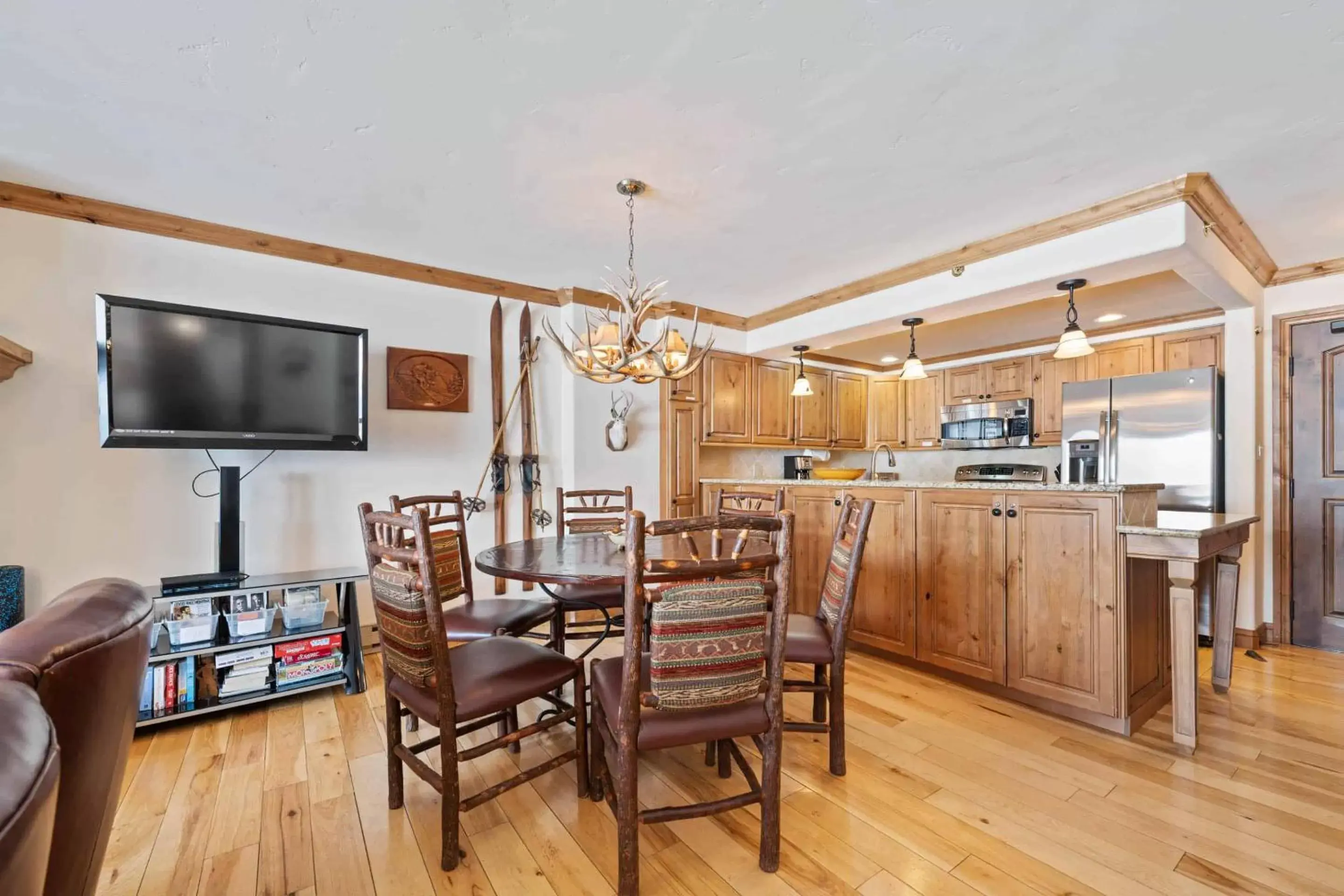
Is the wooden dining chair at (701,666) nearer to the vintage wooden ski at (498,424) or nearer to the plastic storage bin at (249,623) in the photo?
the plastic storage bin at (249,623)

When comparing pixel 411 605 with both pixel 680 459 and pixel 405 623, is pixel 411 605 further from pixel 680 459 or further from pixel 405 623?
pixel 680 459

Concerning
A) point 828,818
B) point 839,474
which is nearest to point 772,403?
point 839,474

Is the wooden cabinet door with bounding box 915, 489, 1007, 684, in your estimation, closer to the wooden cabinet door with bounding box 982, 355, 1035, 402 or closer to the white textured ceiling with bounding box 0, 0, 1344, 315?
the white textured ceiling with bounding box 0, 0, 1344, 315

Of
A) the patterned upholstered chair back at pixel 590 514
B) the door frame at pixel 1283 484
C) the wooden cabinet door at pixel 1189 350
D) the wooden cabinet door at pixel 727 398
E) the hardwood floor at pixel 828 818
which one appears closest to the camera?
the hardwood floor at pixel 828 818

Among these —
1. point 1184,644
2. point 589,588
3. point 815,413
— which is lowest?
point 1184,644

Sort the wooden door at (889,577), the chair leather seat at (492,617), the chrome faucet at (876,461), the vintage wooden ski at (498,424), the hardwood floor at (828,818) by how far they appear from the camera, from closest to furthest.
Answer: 1. the hardwood floor at (828,818)
2. the chair leather seat at (492,617)
3. the wooden door at (889,577)
4. the vintage wooden ski at (498,424)
5. the chrome faucet at (876,461)

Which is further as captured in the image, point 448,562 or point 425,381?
point 425,381

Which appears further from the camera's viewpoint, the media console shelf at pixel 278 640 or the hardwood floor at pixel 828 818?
the media console shelf at pixel 278 640

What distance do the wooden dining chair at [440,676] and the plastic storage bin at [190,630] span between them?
4.05ft

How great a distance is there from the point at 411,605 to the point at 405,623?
3.3 inches

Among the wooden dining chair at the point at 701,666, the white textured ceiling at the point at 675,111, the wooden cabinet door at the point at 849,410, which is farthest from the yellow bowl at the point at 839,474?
the wooden dining chair at the point at 701,666

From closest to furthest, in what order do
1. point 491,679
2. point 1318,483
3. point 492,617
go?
1. point 491,679
2. point 492,617
3. point 1318,483

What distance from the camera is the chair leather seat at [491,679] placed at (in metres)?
1.65

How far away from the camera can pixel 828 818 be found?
181 centimetres
